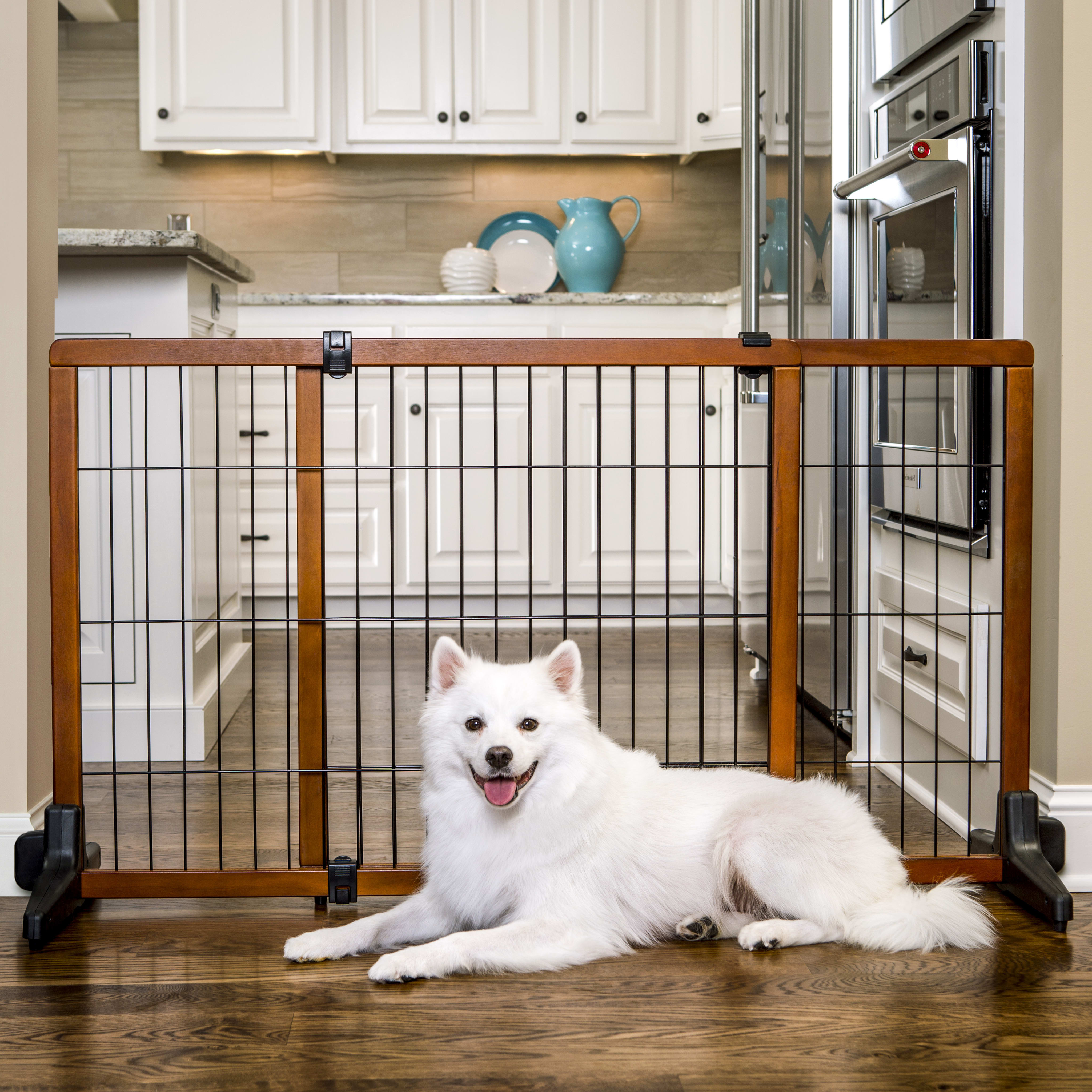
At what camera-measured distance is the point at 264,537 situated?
3730mm

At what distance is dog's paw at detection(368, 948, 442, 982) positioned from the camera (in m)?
1.47

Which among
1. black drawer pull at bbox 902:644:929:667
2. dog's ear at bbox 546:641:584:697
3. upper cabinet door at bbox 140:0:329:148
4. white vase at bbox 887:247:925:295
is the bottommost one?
black drawer pull at bbox 902:644:929:667

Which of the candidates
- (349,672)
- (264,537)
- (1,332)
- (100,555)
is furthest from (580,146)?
(1,332)

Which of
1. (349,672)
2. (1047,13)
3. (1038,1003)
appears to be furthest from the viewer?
(349,672)

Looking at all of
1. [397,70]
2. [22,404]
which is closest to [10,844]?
[22,404]

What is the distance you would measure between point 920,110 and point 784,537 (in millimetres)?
962

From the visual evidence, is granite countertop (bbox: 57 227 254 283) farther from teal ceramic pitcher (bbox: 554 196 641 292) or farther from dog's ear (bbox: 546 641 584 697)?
teal ceramic pitcher (bbox: 554 196 641 292)

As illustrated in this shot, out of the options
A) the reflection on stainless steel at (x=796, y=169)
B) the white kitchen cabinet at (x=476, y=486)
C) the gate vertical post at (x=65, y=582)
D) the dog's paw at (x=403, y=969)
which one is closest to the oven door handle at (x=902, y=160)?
the reflection on stainless steel at (x=796, y=169)

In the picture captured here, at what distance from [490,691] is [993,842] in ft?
2.94

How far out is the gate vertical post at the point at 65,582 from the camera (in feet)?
5.57

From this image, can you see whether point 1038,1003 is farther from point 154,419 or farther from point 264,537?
point 264,537

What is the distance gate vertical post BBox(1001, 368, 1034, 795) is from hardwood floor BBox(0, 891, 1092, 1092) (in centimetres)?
27

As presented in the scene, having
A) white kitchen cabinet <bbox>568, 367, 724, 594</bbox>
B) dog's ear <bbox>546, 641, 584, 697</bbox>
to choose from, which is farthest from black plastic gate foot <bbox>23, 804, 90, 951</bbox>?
white kitchen cabinet <bbox>568, 367, 724, 594</bbox>

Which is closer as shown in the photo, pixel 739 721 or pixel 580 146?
pixel 739 721
